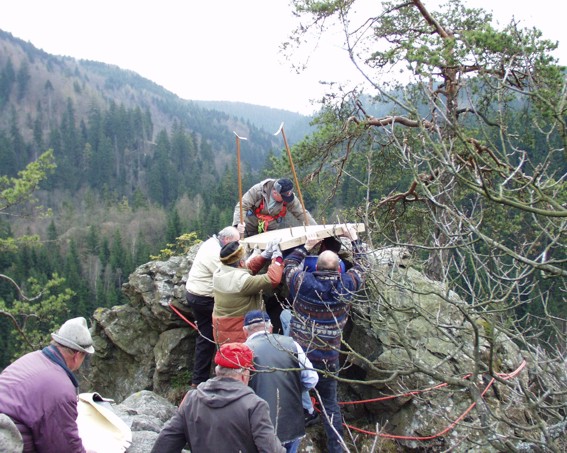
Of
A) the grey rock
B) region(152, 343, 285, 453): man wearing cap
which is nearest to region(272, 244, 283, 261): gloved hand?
region(152, 343, 285, 453): man wearing cap

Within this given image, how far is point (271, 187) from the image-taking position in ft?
23.0

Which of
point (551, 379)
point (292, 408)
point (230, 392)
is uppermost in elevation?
point (230, 392)

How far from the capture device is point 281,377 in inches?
169

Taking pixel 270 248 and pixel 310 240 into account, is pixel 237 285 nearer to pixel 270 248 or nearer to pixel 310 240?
pixel 270 248

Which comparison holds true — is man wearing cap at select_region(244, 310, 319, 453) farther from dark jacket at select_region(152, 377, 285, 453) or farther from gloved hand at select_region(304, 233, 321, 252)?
gloved hand at select_region(304, 233, 321, 252)

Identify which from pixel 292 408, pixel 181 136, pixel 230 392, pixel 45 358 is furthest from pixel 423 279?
pixel 181 136

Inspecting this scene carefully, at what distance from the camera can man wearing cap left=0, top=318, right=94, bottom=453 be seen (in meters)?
3.21

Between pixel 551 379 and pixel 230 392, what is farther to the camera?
pixel 551 379

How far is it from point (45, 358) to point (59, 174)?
356ft

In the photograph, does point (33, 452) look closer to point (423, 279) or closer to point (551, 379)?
point (551, 379)

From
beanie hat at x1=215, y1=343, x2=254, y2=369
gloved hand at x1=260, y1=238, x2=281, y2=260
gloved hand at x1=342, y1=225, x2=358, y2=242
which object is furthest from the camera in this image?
gloved hand at x1=342, y1=225, x2=358, y2=242

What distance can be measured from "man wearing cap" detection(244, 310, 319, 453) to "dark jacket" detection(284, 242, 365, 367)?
50cm

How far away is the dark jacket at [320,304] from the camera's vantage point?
16.3 feet

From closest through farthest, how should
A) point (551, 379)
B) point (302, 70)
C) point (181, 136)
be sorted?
point (551, 379)
point (302, 70)
point (181, 136)
